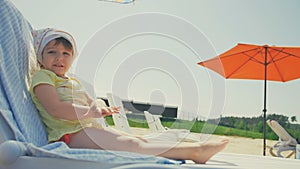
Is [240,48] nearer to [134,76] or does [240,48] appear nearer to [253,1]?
[253,1]

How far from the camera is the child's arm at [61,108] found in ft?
3.01

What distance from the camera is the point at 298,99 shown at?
480 centimetres

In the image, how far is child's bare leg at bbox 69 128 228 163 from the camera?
871 millimetres

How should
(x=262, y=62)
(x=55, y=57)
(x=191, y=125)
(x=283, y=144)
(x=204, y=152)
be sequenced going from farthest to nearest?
(x=262, y=62) → (x=283, y=144) → (x=191, y=125) → (x=55, y=57) → (x=204, y=152)

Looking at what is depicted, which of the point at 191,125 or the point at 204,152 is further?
the point at 191,125

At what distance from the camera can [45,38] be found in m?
1.06

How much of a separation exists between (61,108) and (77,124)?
0.07 metres

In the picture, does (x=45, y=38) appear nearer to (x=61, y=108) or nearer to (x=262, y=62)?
(x=61, y=108)

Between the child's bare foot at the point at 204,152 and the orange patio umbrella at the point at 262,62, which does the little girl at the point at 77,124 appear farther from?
the orange patio umbrella at the point at 262,62

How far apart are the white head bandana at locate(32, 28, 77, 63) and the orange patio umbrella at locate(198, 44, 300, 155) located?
2.81m

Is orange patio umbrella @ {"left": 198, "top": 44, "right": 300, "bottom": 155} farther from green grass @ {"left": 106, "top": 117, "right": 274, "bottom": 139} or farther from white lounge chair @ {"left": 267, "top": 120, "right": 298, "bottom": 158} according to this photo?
green grass @ {"left": 106, "top": 117, "right": 274, "bottom": 139}

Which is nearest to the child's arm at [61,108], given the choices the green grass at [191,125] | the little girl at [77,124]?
the little girl at [77,124]

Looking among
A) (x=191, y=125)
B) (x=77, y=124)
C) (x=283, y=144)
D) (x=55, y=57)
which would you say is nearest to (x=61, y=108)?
(x=77, y=124)

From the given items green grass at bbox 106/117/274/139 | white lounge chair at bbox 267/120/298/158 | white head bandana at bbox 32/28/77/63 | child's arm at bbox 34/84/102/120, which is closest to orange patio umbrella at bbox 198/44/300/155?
white lounge chair at bbox 267/120/298/158
